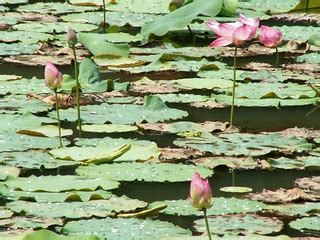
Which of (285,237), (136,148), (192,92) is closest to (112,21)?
(192,92)

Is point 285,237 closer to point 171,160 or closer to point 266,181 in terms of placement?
point 266,181

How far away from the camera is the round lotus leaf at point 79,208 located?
9.00 ft

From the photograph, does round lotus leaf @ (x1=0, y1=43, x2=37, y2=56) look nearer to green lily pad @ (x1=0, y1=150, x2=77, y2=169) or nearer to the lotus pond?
the lotus pond

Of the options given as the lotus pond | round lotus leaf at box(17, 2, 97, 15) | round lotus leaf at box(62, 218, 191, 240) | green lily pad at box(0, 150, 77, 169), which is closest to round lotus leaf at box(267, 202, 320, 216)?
the lotus pond

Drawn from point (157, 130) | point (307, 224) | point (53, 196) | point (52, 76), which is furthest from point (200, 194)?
point (157, 130)

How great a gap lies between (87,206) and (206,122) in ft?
2.90

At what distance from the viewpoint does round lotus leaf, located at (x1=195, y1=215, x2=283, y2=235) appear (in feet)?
8.63

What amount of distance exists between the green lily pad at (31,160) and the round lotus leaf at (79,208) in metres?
0.32

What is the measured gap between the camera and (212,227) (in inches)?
105

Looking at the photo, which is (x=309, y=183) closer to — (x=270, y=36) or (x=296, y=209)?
(x=296, y=209)

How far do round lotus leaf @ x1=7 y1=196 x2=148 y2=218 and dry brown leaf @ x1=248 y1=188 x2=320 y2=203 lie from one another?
0.94 ft

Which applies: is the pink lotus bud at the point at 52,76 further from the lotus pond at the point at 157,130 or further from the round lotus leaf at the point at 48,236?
the round lotus leaf at the point at 48,236

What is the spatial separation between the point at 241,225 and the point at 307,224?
15 cm

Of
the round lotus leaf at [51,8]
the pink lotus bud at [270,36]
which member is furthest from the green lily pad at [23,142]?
the round lotus leaf at [51,8]
